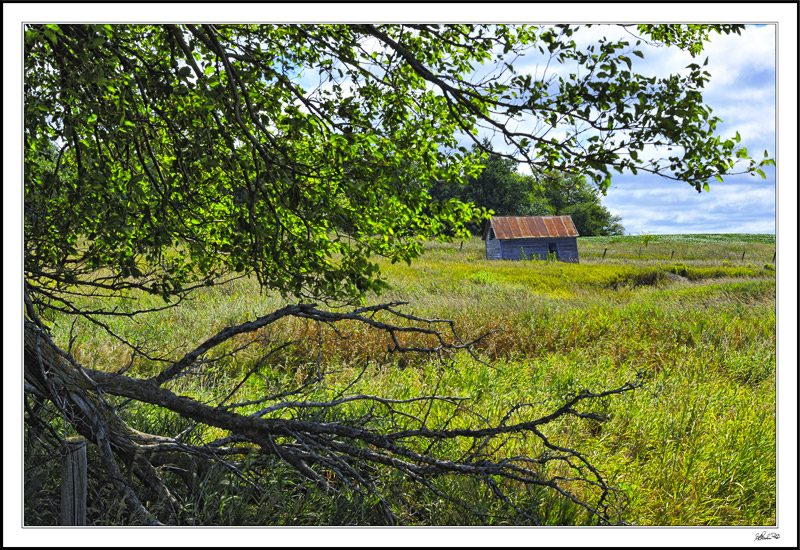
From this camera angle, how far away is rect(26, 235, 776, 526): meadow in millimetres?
3078

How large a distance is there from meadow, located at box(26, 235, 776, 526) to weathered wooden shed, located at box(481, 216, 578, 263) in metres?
26.2

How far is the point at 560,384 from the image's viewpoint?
5.70 meters

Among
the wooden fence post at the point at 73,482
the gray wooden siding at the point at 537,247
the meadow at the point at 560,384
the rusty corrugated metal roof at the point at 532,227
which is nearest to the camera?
the wooden fence post at the point at 73,482

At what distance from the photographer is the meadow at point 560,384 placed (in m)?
3.08

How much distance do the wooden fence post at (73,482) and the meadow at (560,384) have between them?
0.36 metres

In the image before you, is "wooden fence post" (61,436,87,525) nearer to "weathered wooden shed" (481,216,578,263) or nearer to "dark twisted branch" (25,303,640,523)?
"dark twisted branch" (25,303,640,523)

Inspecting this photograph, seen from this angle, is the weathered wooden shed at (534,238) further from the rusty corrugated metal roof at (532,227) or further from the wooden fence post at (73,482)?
the wooden fence post at (73,482)

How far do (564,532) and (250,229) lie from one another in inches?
94.5

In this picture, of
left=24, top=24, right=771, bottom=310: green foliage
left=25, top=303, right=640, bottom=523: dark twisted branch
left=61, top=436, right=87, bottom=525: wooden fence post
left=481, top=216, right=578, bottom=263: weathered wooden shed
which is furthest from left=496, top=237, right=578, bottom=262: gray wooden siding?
left=61, top=436, right=87, bottom=525: wooden fence post

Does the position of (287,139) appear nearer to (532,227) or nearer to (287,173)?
(287,173)

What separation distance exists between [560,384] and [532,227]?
3478 cm

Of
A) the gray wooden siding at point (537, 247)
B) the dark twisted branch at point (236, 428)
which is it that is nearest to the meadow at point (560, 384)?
the dark twisted branch at point (236, 428)
